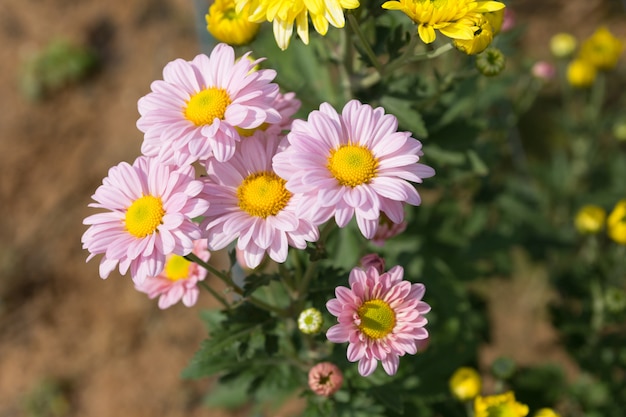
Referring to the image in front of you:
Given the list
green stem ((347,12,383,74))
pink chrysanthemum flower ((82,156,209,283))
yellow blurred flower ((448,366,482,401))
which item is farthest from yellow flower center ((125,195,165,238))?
yellow blurred flower ((448,366,482,401))

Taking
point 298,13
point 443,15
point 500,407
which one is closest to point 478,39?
point 443,15

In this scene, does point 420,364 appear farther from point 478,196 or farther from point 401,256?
point 478,196

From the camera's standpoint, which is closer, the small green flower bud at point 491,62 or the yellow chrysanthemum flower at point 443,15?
the yellow chrysanthemum flower at point 443,15

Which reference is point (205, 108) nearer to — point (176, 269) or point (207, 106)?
point (207, 106)

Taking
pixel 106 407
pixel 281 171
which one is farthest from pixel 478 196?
pixel 106 407

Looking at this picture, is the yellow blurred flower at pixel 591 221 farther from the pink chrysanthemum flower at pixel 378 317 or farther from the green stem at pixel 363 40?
the pink chrysanthemum flower at pixel 378 317

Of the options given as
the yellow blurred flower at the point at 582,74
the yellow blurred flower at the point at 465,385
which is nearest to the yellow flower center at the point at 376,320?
the yellow blurred flower at the point at 465,385
